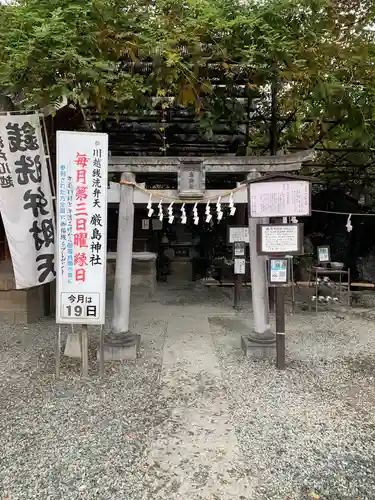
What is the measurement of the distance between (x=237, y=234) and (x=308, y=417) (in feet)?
19.8

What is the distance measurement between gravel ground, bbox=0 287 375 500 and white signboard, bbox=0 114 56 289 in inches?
57.0

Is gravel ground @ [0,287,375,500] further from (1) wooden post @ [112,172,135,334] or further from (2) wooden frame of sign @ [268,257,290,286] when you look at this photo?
(2) wooden frame of sign @ [268,257,290,286]

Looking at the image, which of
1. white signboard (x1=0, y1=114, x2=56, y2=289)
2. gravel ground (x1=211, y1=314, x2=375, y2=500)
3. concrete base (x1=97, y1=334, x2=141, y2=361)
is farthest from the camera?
white signboard (x1=0, y1=114, x2=56, y2=289)

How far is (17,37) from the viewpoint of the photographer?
546cm

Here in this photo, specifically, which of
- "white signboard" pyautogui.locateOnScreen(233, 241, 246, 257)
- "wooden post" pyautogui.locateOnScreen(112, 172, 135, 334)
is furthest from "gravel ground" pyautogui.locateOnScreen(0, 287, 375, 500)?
"white signboard" pyautogui.locateOnScreen(233, 241, 246, 257)

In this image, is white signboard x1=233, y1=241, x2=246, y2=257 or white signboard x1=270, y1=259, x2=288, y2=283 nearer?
white signboard x1=270, y1=259, x2=288, y2=283

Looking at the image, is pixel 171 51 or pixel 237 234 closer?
pixel 171 51

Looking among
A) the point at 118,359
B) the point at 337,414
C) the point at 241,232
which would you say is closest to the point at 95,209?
the point at 118,359

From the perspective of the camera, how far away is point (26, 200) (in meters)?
6.61

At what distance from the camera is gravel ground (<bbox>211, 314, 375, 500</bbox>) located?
320 centimetres

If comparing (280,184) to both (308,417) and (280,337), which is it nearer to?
(280,337)

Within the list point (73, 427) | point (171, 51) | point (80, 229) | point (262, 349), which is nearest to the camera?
point (73, 427)

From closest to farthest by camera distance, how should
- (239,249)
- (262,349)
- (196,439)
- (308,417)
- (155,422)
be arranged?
(196,439) < (155,422) < (308,417) < (262,349) < (239,249)

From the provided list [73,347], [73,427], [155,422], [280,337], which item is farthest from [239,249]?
[73,427]
